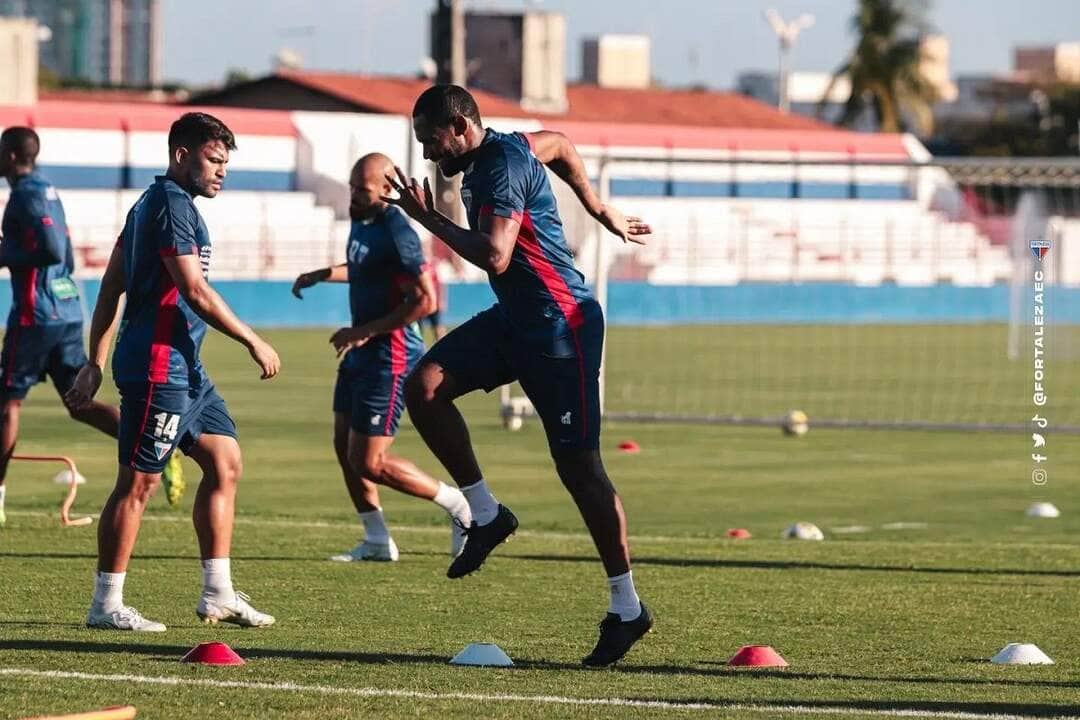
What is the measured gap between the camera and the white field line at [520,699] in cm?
733

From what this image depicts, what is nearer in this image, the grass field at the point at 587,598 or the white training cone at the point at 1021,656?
the grass field at the point at 587,598

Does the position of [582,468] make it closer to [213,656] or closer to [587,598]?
[213,656]

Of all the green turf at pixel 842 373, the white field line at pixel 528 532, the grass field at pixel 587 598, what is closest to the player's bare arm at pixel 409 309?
the grass field at pixel 587 598

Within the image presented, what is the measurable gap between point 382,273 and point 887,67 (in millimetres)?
80265

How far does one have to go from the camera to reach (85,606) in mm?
9719

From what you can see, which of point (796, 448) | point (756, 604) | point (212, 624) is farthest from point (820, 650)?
point (796, 448)

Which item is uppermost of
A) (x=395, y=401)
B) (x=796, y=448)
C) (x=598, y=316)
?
(x=598, y=316)

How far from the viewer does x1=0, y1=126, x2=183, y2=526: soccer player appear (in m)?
12.5

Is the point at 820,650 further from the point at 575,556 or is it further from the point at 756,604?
the point at 575,556

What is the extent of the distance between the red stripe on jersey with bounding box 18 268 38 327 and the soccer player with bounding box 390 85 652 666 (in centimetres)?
453

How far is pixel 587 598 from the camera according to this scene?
10.4m

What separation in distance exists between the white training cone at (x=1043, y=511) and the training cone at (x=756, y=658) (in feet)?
22.2

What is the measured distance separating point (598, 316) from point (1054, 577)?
3.76m

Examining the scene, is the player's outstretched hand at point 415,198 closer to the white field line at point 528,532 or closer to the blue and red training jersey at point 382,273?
the blue and red training jersey at point 382,273
